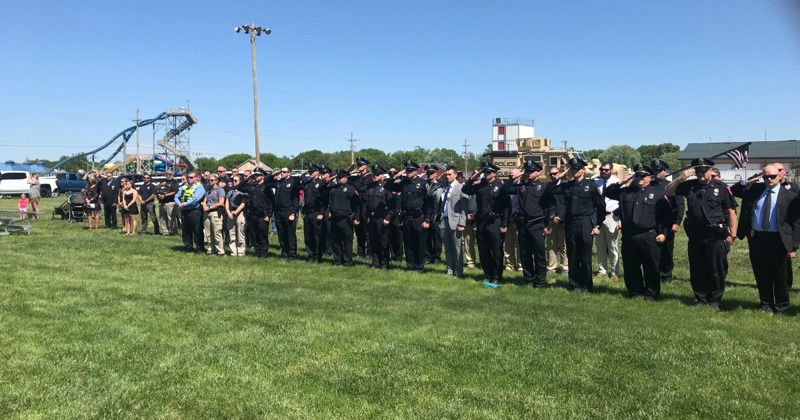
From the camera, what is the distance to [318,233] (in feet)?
40.2

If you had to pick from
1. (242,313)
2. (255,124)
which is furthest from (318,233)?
(255,124)

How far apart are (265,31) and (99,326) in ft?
70.6

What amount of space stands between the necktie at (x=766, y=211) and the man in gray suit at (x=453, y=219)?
14.6 ft

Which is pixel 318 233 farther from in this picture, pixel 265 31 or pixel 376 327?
pixel 265 31

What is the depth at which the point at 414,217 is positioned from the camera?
1117 centimetres

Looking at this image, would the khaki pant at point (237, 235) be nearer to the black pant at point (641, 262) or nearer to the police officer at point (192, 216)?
the police officer at point (192, 216)

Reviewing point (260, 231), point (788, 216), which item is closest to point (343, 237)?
point (260, 231)

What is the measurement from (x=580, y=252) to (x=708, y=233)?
5.92 ft

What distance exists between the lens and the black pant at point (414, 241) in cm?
1110

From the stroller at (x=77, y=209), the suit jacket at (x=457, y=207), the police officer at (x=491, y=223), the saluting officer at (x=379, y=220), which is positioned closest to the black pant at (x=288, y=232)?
the saluting officer at (x=379, y=220)

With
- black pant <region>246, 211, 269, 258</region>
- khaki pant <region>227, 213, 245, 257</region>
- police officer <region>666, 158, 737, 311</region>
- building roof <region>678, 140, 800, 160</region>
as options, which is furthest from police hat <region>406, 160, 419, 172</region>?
building roof <region>678, 140, 800, 160</region>

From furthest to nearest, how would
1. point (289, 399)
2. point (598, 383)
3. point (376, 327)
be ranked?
point (376, 327) < point (598, 383) < point (289, 399)

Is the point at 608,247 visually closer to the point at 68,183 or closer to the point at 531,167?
the point at 531,167

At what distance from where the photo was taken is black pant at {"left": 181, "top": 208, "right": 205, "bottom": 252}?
529 inches
